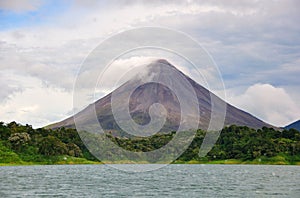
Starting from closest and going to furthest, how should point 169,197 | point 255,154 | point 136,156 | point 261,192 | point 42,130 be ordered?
point 169,197 → point 261,192 → point 255,154 → point 42,130 → point 136,156

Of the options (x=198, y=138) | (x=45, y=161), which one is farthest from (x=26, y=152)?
(x=198, y=138)

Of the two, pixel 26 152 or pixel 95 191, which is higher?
pixel 26 152

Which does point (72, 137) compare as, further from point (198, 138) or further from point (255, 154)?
point (255, 154)

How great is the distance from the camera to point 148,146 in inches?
6378

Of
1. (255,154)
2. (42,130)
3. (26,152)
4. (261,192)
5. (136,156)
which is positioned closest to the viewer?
(261,192)

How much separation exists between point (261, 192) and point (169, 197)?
939cm

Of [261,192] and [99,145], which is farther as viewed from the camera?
[99,145]

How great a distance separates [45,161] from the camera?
125812 mm

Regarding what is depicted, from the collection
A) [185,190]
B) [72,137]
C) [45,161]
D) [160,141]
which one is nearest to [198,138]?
[160,141]

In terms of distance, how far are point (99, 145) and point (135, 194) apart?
359 feet

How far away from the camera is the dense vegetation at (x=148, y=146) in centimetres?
12556

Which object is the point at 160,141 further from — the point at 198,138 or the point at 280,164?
the point at 280,164

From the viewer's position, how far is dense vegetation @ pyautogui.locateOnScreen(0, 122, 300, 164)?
412 ft

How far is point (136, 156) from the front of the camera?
159750 millimetres
